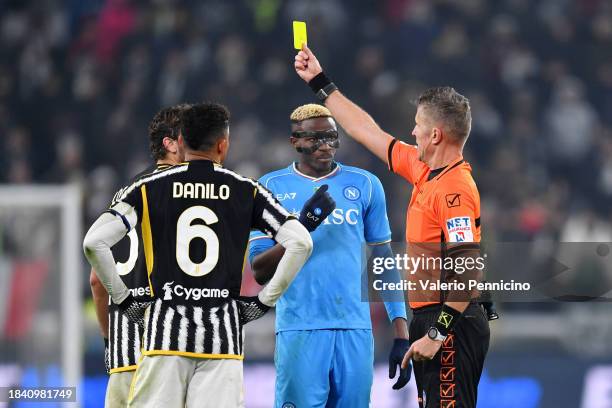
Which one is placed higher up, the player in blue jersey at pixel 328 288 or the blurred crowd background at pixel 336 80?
the blurred crowd background at pixel 336 80

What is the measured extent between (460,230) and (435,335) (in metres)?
0.49

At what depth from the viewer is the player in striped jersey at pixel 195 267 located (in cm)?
487

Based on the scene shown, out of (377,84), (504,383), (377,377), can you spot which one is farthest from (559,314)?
(377,84)

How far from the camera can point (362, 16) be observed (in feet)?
53.0

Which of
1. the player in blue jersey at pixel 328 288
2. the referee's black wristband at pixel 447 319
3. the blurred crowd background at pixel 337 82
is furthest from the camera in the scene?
the blurred crowd background at pixel 337 82

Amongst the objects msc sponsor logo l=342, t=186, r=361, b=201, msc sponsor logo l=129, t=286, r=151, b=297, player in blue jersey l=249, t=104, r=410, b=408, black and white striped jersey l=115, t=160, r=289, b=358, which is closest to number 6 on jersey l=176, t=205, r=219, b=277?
black and white striped jersey l=115, t=160, r=289, b=358

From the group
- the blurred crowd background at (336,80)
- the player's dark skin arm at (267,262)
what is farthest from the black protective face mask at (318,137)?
the blurred crowd background at (336,80)

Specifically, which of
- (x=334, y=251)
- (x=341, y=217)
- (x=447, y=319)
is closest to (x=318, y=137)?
(x=341, y=217)

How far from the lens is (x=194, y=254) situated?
4906mm

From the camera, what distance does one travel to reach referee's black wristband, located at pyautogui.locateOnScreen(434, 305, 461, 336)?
16.8ft

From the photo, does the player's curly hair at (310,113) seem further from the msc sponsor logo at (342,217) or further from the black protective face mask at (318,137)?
the msc sponsor logo at (342,217)

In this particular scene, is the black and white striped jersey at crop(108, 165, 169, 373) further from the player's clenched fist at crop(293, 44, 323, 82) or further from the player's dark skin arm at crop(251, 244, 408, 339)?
the player's clenched fist at crop(293, 44, 323, 82)

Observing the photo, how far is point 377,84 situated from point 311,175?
901 cm

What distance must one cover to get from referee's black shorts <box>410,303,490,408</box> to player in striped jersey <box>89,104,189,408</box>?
1.43 m
